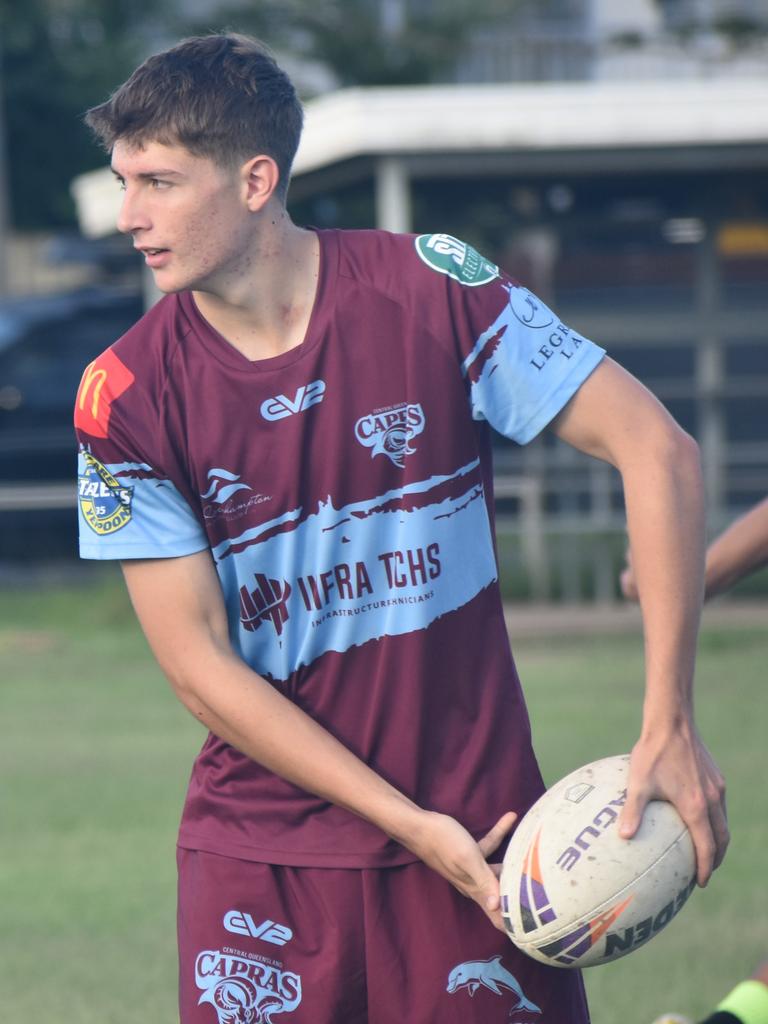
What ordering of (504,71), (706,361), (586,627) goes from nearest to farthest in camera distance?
(586,627) → (706,361) → (504,71)

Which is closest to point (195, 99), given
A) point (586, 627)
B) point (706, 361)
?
point (586, 627)

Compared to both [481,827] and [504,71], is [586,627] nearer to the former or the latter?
[481,827]

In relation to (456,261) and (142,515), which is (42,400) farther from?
(456,261)

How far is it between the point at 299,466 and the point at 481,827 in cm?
73

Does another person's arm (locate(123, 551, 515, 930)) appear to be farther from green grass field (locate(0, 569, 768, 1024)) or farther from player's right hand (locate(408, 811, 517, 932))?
green grass field (locate(0, 569, 768, 1024))

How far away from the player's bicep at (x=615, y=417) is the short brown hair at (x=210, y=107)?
65 centimetres

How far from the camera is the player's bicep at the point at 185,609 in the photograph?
3264 mm

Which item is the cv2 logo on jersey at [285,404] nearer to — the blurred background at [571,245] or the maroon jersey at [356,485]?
the maroon jersey at [356,485]

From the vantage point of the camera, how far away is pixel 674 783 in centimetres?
A: 308

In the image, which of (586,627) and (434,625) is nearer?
(434,625)

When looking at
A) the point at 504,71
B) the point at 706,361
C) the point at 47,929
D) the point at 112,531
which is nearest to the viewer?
the point at 112,531

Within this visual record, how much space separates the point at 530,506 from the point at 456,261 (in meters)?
10.5

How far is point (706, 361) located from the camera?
55.4 ft

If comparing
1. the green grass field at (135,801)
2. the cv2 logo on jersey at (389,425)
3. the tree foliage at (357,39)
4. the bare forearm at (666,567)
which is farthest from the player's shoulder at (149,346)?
the tree foliage at (357,39)
